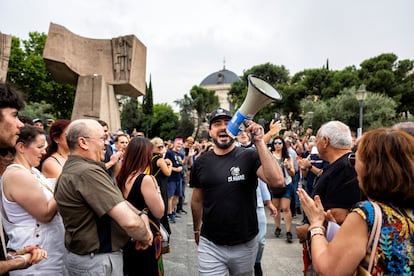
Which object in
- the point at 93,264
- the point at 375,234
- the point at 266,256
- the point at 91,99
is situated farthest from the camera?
the point at 91,99

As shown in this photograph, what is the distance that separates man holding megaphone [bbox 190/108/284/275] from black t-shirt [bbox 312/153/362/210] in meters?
0.40

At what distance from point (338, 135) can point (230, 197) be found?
1184 millimetres

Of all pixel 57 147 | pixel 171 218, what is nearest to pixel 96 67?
pixel 171 218

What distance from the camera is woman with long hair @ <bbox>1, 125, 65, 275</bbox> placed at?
2.26 meters

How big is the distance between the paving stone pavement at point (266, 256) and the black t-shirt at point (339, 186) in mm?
2353

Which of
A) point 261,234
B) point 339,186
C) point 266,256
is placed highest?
point 339,186

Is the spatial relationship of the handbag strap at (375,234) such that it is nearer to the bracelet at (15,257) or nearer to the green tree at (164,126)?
the bracelet at (15,257)

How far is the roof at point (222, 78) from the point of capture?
287 ft

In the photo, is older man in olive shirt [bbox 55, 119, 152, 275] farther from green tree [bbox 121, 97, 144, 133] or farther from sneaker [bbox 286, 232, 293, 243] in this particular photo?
green tree [bbox 121, 97, 144, 133]

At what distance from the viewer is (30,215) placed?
7.64ft

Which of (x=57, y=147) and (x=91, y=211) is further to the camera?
(x=57, y=147)

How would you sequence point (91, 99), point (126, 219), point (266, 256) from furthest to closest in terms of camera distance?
1. point (91, 99)
2. point (266, 256)
3. point (126, 219)

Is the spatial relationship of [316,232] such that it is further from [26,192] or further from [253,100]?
[26,192]

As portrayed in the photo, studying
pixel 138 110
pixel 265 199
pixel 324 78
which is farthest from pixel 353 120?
Result: pixel 138 110
